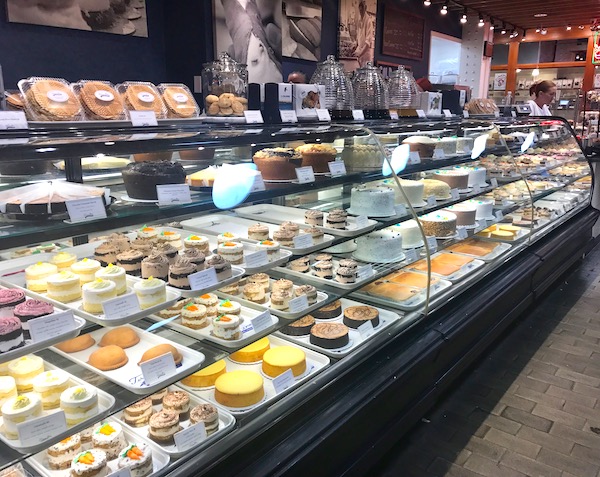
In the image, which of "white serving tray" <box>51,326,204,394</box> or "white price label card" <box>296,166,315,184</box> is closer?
"white serving tray" <box>51,326,204,394</box>

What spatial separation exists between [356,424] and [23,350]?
61.9 inches

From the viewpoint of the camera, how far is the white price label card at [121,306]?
195 cm

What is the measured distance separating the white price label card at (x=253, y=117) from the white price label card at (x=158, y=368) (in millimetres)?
1506

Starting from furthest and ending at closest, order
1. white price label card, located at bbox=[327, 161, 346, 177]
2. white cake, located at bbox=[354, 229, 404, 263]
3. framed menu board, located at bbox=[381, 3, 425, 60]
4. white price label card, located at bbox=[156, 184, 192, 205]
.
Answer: framed menu board, located at bbox=[381, 3, 425, 60] < white cake, located at bbox=[354, 229, 404, 263] < white price label card, located at bbox=[327, 161, 346, 177] < white price label card, located at bbox=[156, 184, 192, 205]

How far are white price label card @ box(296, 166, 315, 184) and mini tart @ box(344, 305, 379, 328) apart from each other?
88 centimetres

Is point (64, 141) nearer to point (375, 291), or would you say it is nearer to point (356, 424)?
point (356, 424)

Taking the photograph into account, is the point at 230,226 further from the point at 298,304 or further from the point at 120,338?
the point at 120,338

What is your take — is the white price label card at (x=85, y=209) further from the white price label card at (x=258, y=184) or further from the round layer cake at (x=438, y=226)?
the round layer cake at (x=438, y=226)

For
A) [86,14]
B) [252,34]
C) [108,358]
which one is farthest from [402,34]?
[108,358]

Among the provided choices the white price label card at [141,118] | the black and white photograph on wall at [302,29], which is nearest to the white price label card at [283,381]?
the white price label card at [141,118]

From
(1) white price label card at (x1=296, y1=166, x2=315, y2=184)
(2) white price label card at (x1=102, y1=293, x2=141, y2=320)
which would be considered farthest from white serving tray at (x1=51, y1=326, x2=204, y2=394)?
(1) white price label card at (x1=296, y1=166, x2=315, y2=184)

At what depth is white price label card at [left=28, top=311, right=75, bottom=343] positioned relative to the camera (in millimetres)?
1734

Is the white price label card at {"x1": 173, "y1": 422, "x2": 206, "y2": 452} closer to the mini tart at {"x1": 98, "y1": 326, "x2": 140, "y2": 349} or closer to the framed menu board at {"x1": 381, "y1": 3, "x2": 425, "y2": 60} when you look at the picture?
the mini tart at {"x1": 98, "y1": 326, "x2": 140, "y2": 349}

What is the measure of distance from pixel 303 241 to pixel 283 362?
769mm
